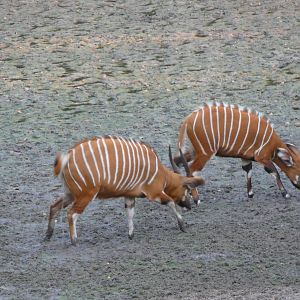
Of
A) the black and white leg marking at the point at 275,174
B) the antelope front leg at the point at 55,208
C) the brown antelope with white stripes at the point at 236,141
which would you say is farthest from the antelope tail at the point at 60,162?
the black and white leg marking at the point at 275,174

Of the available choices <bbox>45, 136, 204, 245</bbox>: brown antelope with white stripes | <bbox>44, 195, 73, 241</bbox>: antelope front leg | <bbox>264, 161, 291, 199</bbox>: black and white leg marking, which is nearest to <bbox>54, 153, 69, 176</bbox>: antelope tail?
<bbox>45, 136, 204, 245</bbox>: brown antelope with white stripes

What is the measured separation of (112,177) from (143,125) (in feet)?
11.3

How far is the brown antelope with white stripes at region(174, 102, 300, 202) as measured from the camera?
335 inches

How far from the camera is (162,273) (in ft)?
22.8

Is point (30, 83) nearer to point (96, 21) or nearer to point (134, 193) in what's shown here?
point (96, 21)

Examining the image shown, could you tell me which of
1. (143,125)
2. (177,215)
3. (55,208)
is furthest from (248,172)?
(143,125)

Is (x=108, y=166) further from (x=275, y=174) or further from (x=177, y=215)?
(x=275, y=174)

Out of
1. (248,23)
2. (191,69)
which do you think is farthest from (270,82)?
(248,23)

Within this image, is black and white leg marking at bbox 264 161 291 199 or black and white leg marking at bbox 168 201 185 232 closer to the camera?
black and white leg marking at bbox 168 201 185 232

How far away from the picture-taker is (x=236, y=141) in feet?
28.0

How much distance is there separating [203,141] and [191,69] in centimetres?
493

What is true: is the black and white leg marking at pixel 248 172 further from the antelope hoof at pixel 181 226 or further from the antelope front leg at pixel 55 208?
the antelope front leg at pixel 55 208

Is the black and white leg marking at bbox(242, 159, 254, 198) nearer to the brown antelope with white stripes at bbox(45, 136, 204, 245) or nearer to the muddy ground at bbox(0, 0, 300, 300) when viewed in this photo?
the muddy ground at bbox(0, 0, 300, 300)

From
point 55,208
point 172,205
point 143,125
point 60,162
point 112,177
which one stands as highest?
point 60,162
